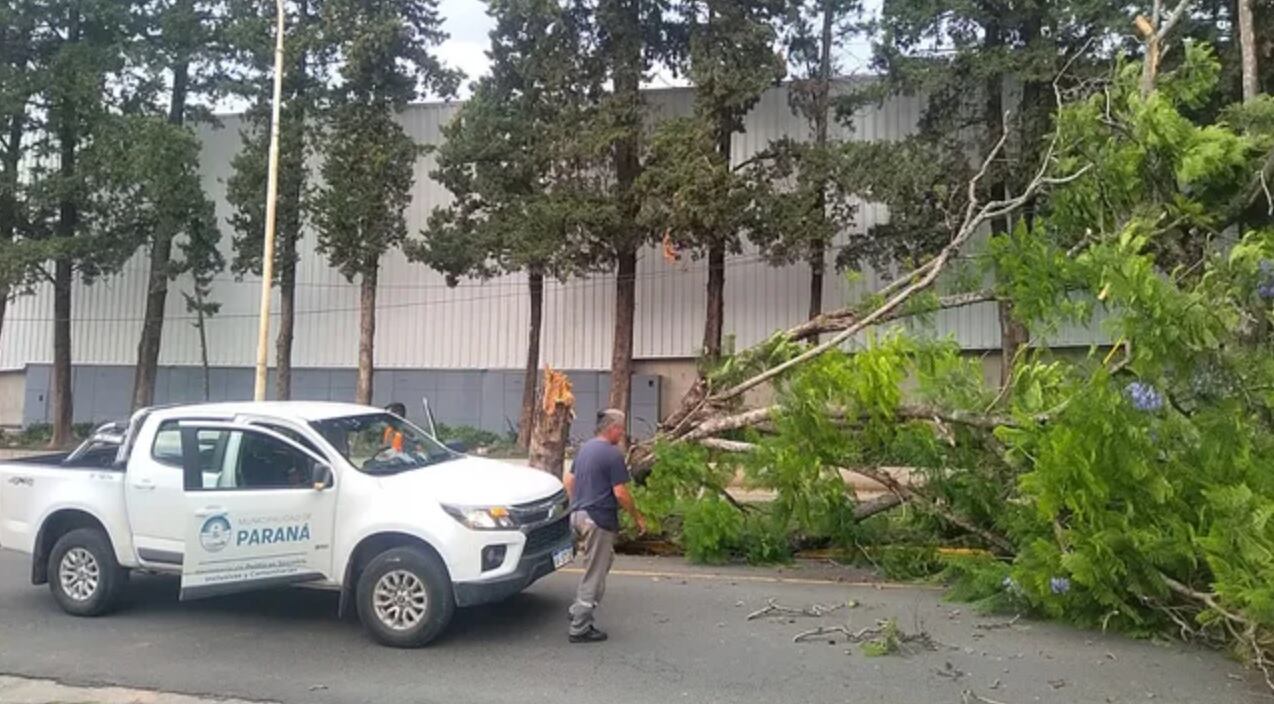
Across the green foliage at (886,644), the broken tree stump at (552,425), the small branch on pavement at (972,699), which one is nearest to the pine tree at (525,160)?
the broken tree stump at (552,425)

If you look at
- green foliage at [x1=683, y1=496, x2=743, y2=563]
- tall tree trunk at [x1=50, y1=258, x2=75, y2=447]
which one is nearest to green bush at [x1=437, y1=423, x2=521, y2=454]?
tall tree trunk at [x1=50, y1=258, x2=75, y2=447]

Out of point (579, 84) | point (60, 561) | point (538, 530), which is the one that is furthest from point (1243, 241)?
point (579, 84)

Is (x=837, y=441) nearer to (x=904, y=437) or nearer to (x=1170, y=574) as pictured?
(x=904, y=437)

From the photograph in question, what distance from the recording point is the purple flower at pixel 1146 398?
6.99 m

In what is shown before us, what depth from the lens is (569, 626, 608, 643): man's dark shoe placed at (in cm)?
739

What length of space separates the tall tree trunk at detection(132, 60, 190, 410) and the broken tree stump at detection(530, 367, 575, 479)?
845 inches

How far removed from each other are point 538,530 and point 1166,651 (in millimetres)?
4433

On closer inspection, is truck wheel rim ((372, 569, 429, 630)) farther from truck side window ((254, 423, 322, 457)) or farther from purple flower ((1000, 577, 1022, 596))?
purple flower ((1000, 577, 1022, 596))

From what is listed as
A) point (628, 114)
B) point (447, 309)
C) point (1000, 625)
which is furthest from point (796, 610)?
point (447, 309)

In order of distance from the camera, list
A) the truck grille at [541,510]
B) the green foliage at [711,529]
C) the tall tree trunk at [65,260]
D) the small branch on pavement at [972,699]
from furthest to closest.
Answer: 1. the tall tree trunk at [65,260]
2. the green foliage at [711,529]
3. the truck grille at [541,510]
4. the small branch on pavement at [972,699]

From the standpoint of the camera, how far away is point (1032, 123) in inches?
875

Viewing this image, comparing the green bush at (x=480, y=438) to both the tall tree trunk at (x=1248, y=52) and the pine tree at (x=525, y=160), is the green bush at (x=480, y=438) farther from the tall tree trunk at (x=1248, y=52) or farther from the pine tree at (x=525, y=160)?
the tall tree trunk at (x=1248, y=52)

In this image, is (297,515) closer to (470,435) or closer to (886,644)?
(886,644)

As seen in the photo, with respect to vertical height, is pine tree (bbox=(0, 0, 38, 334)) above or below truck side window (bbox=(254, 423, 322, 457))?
above
